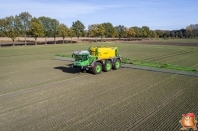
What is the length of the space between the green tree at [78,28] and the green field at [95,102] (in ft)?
204

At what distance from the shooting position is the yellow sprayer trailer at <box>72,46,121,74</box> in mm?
14672

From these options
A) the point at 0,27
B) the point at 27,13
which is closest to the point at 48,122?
the point at 0,27

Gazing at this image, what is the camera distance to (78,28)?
7706 centimetres

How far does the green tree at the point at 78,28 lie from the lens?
75.8m

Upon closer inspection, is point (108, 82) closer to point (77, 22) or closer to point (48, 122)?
point (48, 122)

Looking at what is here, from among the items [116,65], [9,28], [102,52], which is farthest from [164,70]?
[9,28]

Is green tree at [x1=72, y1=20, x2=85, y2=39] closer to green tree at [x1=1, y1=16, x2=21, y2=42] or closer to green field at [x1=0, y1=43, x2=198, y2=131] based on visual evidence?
green tree at [x1=1, y1=16, x2=21, y2=42]

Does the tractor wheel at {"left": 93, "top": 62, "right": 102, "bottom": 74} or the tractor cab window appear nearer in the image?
the tractor cab window

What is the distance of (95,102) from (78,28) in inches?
2757

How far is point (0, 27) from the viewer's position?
4753cm

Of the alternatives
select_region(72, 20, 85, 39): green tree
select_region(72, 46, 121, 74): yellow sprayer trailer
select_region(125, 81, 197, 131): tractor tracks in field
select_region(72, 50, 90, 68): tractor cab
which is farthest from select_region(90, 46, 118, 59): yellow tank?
select_region(72, 20, 85, 39): green tree

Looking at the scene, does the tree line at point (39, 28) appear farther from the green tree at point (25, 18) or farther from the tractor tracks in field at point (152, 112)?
the tractor tracks in field at point (152, 112)
